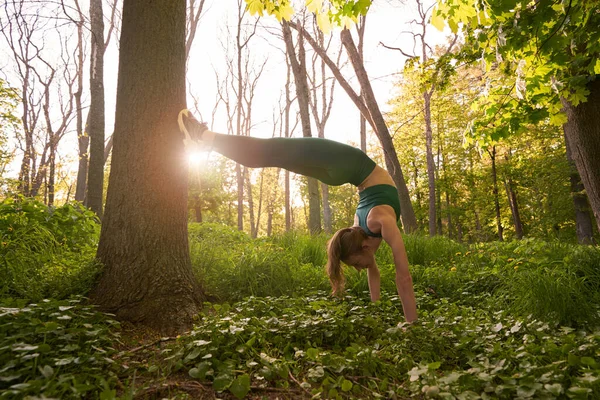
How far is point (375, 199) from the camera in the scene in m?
3.68

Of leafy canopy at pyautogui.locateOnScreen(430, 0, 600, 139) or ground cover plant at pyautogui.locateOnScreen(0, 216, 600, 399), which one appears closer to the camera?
ground cover plant at pyautogui.locateOnScreen(0, 216, 600, 399)

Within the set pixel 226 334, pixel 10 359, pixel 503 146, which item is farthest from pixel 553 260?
pixel 503 146

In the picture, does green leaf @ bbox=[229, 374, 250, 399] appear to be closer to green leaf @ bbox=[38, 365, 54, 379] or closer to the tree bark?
green leaf @ bbox=[38, 365, 54, 379]

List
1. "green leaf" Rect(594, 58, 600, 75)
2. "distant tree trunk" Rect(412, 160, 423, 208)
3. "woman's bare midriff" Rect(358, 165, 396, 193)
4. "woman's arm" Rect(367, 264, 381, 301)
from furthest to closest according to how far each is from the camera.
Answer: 1. "distant tree trunk" Rect(412, 160, 423, 208)
2. "woman's arm" Rect(367, 264, 381, 301)
3. "woman's bare midriff" Rect(358, 165, 396, 193)
4. "green leaf" Rect(594, 58, 600, 75)

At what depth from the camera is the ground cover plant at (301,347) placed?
5.89 feet

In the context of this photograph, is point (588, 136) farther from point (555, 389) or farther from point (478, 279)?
point (555, 389)

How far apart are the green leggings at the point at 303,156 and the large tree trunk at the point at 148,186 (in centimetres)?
50

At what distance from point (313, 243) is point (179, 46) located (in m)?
4.09

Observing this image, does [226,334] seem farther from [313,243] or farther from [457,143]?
[457,143]

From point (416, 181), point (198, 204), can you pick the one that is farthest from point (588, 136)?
point (416, 181)

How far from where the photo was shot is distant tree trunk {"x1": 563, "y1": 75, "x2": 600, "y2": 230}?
3.89m

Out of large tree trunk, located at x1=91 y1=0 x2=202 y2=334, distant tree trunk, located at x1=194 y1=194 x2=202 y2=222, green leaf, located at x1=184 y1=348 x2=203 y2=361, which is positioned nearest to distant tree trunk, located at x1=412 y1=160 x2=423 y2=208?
distant tree trunk, located at x1=194 y1=194 x2=202 y2=222

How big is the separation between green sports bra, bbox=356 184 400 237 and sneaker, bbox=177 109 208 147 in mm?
1700

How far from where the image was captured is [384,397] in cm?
190
